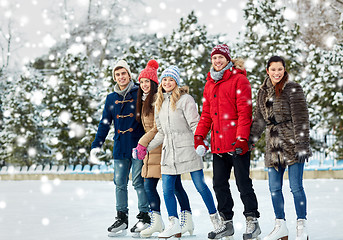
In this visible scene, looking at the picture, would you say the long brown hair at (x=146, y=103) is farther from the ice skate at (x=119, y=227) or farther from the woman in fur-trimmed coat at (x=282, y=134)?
the woman in fur-trimmed coat at (x=282, y=134)

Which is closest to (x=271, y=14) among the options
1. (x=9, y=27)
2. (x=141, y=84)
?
(x=141, y=84)

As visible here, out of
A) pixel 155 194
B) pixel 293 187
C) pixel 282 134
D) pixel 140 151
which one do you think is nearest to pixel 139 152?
pixel 140 151

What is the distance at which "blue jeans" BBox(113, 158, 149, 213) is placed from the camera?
5387mm

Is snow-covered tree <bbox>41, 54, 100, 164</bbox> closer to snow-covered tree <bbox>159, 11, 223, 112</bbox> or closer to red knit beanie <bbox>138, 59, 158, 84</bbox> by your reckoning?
snow-covered tree <bbox>159, 11, 223, 112</bbox>

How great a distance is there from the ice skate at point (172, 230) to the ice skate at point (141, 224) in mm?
518

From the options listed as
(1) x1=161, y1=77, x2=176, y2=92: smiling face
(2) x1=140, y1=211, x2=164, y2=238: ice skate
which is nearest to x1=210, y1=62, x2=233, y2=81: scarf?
(1) x1=161, y1=77, x2=176, y2=92: smiling face

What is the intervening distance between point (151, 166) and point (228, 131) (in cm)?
102

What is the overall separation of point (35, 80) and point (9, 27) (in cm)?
819

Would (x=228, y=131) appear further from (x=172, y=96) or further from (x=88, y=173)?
(x=88, y=173)

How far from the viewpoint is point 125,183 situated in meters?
5.47

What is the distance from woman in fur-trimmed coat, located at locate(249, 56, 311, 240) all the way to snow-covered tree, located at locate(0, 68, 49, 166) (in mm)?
17953

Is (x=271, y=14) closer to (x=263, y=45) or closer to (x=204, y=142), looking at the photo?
(x=263, y=45)

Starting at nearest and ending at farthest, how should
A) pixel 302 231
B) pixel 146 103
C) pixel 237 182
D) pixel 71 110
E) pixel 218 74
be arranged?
1. pixel 302 231
2. pixel 237 182
3. pixel 218 74
4. pixel 146 103
5. pixel 71 110

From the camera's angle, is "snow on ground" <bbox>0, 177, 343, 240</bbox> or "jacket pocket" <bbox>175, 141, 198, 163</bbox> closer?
"jacket pocket" <bbox>175, 141, 198, 163</bbox>
